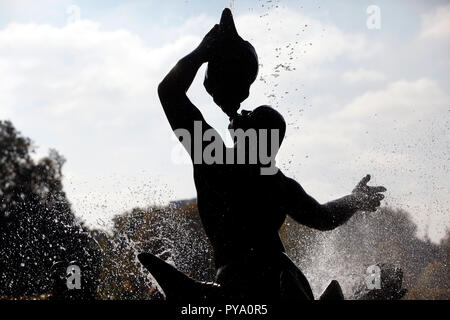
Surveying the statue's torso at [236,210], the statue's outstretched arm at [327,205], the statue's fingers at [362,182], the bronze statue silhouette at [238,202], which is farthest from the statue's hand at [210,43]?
the statue's fingers at [362,182]

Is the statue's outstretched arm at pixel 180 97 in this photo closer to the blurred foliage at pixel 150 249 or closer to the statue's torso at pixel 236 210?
the statue's torso at pixel 236 210

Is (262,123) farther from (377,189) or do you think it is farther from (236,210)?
(377,189)

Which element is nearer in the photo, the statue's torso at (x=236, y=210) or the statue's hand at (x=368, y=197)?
the statue's torso at (x=236, y=210)

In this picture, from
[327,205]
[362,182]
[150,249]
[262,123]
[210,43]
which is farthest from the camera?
[150,249]

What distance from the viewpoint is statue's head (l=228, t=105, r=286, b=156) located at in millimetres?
3111

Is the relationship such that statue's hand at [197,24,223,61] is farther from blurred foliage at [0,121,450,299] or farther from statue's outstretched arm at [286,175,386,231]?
blurred foliage at [0,121,450,299]

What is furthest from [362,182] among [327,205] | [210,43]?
[210,43]

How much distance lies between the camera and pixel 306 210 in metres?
3.18

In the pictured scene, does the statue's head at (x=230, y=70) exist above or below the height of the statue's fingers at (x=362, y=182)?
above

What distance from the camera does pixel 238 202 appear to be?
2893 mm

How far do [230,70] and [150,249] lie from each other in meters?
10.1

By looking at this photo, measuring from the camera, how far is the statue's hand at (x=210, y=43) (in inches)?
117

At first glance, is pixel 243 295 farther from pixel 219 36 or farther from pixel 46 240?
pixel 46 240
